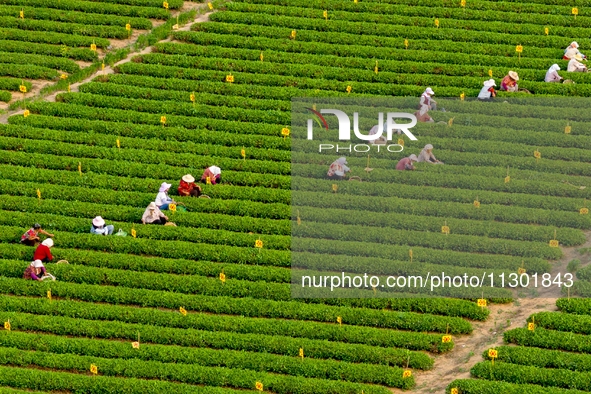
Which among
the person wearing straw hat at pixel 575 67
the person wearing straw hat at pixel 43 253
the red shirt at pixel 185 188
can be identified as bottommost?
the person wearing straw hat at pixel 43 253

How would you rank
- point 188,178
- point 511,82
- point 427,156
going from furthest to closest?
point 511,82, point 427,156, point 188,178

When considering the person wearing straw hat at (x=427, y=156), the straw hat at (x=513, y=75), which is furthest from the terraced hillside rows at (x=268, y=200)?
the straw hat at (x=513, y=75)

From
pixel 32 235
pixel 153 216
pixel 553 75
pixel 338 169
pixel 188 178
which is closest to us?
pixel 32 235

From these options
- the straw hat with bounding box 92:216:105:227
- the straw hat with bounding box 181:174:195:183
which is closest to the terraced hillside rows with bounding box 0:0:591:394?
the straw hat with bounding box 92:216:105:227

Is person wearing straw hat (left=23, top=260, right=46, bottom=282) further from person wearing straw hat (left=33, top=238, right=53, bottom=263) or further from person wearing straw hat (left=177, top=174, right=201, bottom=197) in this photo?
person wearing straw hat (left=177, top=174, right=201, bottom=197)

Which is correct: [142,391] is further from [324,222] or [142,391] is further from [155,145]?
[155,145]

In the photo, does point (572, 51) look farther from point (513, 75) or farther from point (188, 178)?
point (188, 178)

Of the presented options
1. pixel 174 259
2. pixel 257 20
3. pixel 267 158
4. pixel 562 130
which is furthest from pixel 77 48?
pixel 562 130

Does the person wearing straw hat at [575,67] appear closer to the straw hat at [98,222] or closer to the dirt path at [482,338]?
the dirt path at [482,338]

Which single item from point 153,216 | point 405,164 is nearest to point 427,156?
point 405,164
